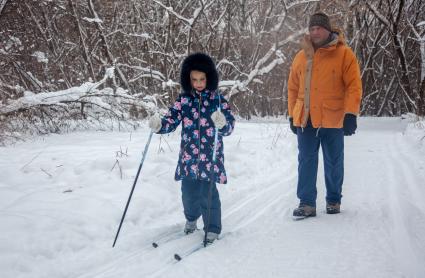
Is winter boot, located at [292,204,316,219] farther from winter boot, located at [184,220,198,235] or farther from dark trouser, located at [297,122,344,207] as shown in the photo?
winter boot, located at [184,220,198,235]

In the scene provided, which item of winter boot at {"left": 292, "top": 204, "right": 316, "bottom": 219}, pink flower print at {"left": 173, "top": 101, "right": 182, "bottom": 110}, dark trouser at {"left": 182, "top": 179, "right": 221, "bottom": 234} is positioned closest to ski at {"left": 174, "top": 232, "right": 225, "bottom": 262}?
dark trouser at {"left": 182, "top": 179, "right": 221, "bottom": 234}

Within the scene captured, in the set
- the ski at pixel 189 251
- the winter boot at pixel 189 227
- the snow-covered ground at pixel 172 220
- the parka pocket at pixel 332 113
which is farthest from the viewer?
the parka pocket at pixel 332 113

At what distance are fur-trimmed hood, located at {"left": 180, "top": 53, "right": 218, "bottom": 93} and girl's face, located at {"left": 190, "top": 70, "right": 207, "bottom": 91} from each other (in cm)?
5

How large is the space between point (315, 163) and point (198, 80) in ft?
5.03

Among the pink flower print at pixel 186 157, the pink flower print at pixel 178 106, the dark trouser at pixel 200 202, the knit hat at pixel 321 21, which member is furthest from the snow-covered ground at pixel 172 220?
the knit hat at pixel 321 21

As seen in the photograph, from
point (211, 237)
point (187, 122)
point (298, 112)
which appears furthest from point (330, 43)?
point (211, 237)

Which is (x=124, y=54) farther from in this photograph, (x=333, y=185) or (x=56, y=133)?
(x=333, y=185)

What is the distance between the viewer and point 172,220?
3967 mm

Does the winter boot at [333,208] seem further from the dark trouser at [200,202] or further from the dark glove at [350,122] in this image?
the dark trouser at [200,202]


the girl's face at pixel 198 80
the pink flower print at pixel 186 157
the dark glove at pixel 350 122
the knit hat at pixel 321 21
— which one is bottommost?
the pink flower print at pixel 186 157

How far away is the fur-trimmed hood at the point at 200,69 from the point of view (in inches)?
140

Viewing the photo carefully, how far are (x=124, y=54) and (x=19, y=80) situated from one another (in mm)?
4190

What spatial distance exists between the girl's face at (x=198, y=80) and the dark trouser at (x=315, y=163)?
4.00 feet

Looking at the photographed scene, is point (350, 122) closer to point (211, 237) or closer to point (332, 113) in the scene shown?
point (332, 113)
